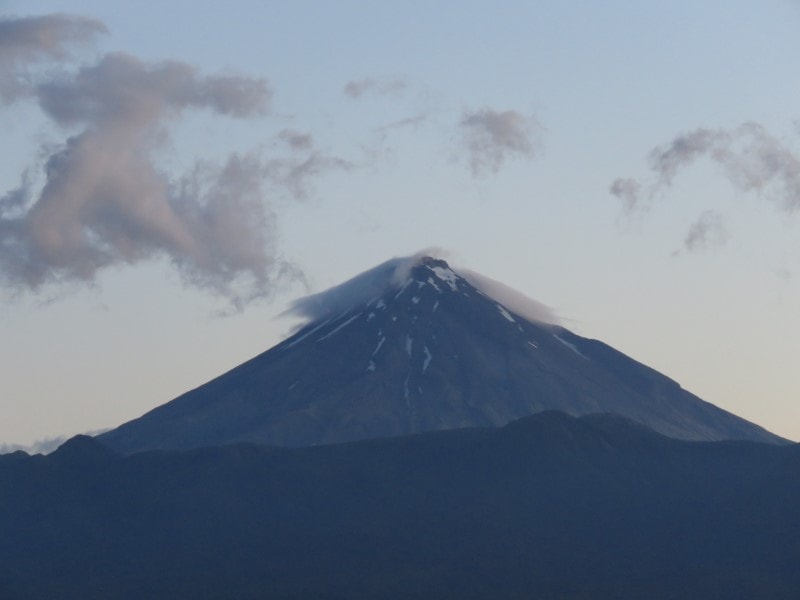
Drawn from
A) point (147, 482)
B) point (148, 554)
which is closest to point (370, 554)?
point (148, 554)

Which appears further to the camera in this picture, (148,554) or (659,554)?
(148,554)

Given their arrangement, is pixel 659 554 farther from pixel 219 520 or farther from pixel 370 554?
pixel 219 520

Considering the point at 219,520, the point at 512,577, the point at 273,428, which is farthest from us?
the point at 273,428

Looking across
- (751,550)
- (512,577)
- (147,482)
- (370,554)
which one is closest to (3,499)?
(147,482)

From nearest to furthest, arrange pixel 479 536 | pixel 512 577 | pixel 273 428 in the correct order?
pixel 512 577
pixel 479 536
pixel 273 428

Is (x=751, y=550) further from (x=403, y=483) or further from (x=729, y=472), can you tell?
(x=403, y=483)

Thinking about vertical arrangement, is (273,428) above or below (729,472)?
above
